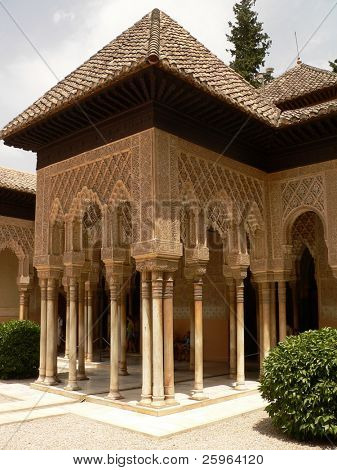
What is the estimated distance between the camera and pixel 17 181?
1534 centimetres

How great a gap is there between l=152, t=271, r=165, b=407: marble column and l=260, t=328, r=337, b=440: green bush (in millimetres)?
1803

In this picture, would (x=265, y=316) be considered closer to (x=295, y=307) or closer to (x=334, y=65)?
(x=295, y=307)

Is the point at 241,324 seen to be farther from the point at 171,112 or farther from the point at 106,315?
the point at 106,315

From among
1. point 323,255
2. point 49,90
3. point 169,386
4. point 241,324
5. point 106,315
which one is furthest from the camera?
point 106,315

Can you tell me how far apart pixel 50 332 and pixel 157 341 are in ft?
11.3

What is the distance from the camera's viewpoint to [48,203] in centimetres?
1055

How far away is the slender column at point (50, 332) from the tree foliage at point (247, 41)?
18.1 m

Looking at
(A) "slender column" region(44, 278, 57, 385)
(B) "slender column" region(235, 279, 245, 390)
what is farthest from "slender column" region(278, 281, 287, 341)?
(A) "slender column" region(44, 278, 57, 385)

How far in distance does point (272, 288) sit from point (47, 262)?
4.95 metres

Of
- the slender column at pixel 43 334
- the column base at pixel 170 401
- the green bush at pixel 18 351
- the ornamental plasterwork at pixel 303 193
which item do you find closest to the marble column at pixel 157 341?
the column base at pixel 170 401

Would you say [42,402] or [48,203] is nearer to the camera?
[42,402]

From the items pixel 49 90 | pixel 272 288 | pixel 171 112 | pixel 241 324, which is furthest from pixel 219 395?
pixel 49 90

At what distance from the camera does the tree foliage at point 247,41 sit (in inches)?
978

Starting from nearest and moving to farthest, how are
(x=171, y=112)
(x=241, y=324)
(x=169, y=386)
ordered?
(x=169, y=386)
(x=171, y=112)
(x=241, y=324)
